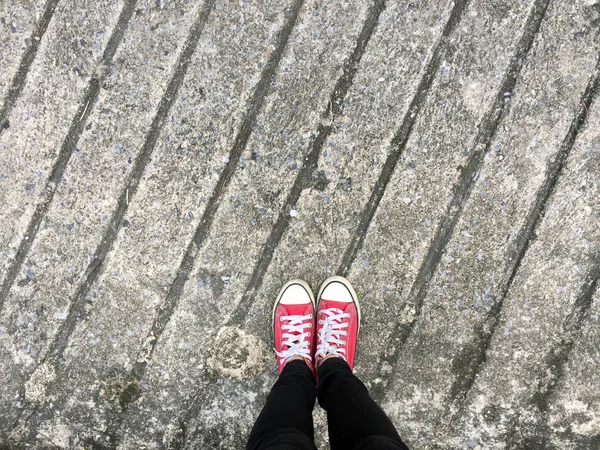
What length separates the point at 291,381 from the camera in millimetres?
1937

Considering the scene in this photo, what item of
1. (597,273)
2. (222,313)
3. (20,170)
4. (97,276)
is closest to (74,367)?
(97,276)

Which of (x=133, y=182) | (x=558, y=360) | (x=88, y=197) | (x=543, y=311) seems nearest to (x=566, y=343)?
(x=558, y=360)

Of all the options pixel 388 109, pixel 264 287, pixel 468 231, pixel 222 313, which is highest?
pixel 388 109

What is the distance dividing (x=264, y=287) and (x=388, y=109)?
1.04 m

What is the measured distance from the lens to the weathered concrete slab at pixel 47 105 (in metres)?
2.08

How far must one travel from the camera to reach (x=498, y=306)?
81.8 inches

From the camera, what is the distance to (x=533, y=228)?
2055mm

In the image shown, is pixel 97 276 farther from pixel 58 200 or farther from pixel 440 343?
pixel 440 343

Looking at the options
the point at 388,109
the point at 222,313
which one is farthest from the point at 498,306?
the point at 222,313

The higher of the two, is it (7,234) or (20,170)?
(20,170)

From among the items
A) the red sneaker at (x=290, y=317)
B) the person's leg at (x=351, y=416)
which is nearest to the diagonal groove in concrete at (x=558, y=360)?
the person's leg at (x=351, y=416)

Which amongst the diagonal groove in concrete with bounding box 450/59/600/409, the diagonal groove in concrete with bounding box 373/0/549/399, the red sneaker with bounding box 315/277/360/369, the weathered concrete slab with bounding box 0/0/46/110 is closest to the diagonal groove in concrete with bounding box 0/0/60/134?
the weathered concrete slab with bounding box 0/0/46/110

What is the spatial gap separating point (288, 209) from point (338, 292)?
0.47 m

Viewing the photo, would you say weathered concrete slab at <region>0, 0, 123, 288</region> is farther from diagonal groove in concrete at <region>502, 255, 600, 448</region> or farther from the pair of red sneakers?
diagonal groove in concrete at <region>502, 255, 600, 448</region>
